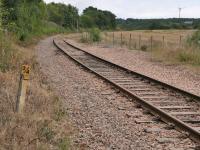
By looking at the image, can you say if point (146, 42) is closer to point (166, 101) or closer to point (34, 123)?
point (166, 101)

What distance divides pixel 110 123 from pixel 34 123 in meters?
1.83

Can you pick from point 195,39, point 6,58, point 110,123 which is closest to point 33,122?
point 110,123

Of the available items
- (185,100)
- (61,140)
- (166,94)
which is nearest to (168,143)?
(61,140)

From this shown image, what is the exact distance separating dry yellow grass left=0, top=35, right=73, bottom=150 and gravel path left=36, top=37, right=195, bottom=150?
0.32 m

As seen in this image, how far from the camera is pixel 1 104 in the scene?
10.1 m

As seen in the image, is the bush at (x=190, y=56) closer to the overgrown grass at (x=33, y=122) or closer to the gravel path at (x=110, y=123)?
the gravel path at (x=110, y=123)

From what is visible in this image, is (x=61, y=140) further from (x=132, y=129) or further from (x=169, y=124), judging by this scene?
(x=169, y=124)

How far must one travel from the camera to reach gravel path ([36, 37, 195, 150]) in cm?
855

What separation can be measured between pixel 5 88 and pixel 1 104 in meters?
1.65

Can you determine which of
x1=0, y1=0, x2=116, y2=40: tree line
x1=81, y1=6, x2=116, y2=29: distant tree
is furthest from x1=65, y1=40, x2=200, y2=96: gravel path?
x1=81, y1=6, x2=116, y2=29: distant tree

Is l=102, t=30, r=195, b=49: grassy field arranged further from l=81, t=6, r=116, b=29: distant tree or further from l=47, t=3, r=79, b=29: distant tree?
l=81, t=6, r=116, b=29: distant tree

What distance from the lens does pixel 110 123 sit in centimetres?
1019

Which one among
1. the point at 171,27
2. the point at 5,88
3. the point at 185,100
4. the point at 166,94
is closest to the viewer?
the point at 5,88

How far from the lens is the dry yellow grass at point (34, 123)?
7.78 meters
